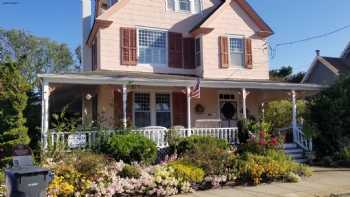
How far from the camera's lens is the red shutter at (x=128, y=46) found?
19125 mm

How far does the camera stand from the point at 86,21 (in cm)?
2402

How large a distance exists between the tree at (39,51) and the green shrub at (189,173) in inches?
1215

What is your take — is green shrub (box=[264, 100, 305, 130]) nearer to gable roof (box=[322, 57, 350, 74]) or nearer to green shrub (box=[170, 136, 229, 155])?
gable roof (box=[322, 57, 350, 74])

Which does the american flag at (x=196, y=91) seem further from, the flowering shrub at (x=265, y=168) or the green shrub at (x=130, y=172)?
the green shrub at (x=130, y=172)

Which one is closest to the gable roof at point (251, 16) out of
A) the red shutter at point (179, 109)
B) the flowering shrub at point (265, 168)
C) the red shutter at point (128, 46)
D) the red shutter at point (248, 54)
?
the red shutter at point (248, 54)

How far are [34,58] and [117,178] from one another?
34377 millimetres

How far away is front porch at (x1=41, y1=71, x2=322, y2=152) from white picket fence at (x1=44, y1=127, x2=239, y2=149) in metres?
0.04

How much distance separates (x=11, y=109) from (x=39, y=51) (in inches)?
1232

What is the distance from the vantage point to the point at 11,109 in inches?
511

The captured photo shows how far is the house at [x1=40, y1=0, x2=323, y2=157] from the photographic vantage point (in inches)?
725

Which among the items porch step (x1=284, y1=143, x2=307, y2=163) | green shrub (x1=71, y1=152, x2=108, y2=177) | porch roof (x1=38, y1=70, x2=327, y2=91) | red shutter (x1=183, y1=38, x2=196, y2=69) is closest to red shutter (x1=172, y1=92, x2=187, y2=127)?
porch roof (x1=38, y1=70, x2=327, y2=91)

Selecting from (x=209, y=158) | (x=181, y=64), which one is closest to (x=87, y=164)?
(x=209, y=158)

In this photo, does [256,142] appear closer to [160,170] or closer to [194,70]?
[160,170]

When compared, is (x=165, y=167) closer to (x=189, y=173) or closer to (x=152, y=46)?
(x=189, y=173)
